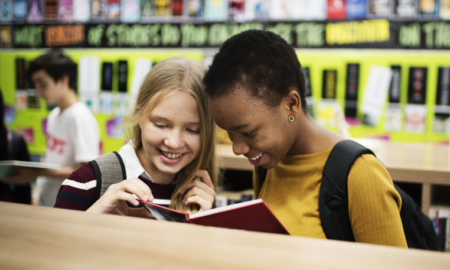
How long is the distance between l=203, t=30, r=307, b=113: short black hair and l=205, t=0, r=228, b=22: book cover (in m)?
2.74

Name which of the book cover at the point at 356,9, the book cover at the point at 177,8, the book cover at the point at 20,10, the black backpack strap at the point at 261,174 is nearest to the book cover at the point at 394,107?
the book cover at the point at 356,9

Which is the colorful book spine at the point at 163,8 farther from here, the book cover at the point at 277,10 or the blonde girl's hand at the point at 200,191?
the blonde girl's hand at the point at 200,191

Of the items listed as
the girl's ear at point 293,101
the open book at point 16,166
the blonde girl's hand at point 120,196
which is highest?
the girl's ear at point 293,101

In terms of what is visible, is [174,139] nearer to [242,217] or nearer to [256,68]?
[256,68]

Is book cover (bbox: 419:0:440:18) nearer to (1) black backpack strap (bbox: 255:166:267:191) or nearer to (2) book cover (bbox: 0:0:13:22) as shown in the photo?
(1) black backpack strap (bbox: 255:166:267:191)

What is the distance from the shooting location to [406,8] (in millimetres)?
3145

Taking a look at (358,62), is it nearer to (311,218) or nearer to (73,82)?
(73,82)

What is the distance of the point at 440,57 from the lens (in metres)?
3.11

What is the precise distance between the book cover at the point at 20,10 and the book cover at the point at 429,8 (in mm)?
4240

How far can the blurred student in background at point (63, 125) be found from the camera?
245 centimetres

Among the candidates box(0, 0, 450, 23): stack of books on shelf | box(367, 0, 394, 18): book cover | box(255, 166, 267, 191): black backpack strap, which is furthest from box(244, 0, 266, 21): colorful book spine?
box(255, 166, 267, 191): black backpack strap

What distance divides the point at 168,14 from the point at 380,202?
3.40m

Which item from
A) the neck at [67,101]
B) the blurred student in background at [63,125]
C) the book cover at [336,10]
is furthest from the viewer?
the book cover at [336,10]

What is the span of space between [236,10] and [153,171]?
8.91 feet
